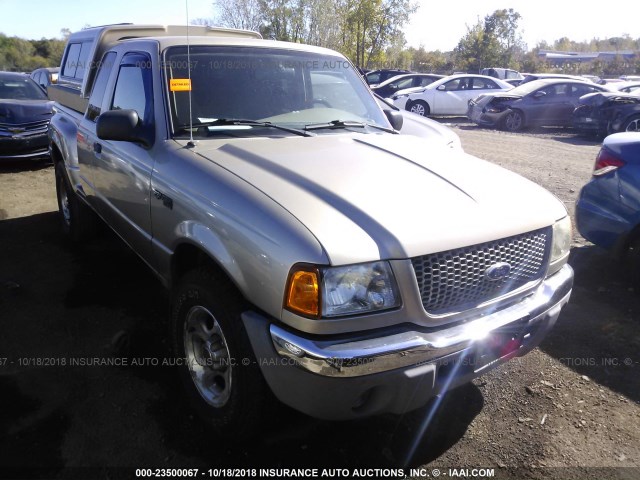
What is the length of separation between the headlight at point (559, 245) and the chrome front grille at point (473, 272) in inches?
5.6

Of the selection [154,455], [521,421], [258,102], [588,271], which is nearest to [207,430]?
[154,455]

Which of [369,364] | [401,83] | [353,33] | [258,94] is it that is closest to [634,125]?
[401,83]

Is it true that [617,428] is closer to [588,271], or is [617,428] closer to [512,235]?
[512,235]

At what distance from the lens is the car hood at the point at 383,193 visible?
211cm

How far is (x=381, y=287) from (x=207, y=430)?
1.31 metres

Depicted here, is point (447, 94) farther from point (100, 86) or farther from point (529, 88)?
point (100, 86)

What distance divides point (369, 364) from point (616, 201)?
130 inches

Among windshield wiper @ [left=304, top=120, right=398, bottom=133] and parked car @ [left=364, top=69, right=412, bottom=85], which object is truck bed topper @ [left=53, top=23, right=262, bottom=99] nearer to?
windshield wiper @ [left=304, top=120, right=398, bottom=133]

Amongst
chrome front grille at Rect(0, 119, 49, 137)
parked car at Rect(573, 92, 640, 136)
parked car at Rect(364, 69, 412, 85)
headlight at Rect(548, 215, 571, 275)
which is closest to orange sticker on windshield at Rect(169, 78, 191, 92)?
headlight at Rect(548, 215, 571, 275)

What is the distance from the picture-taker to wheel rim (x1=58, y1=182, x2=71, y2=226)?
5453mm

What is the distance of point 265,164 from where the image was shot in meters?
2.65

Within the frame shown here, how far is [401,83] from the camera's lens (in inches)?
730

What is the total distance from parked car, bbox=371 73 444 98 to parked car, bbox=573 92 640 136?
606cm

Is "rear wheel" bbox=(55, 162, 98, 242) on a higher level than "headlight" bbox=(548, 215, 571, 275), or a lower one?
lower
